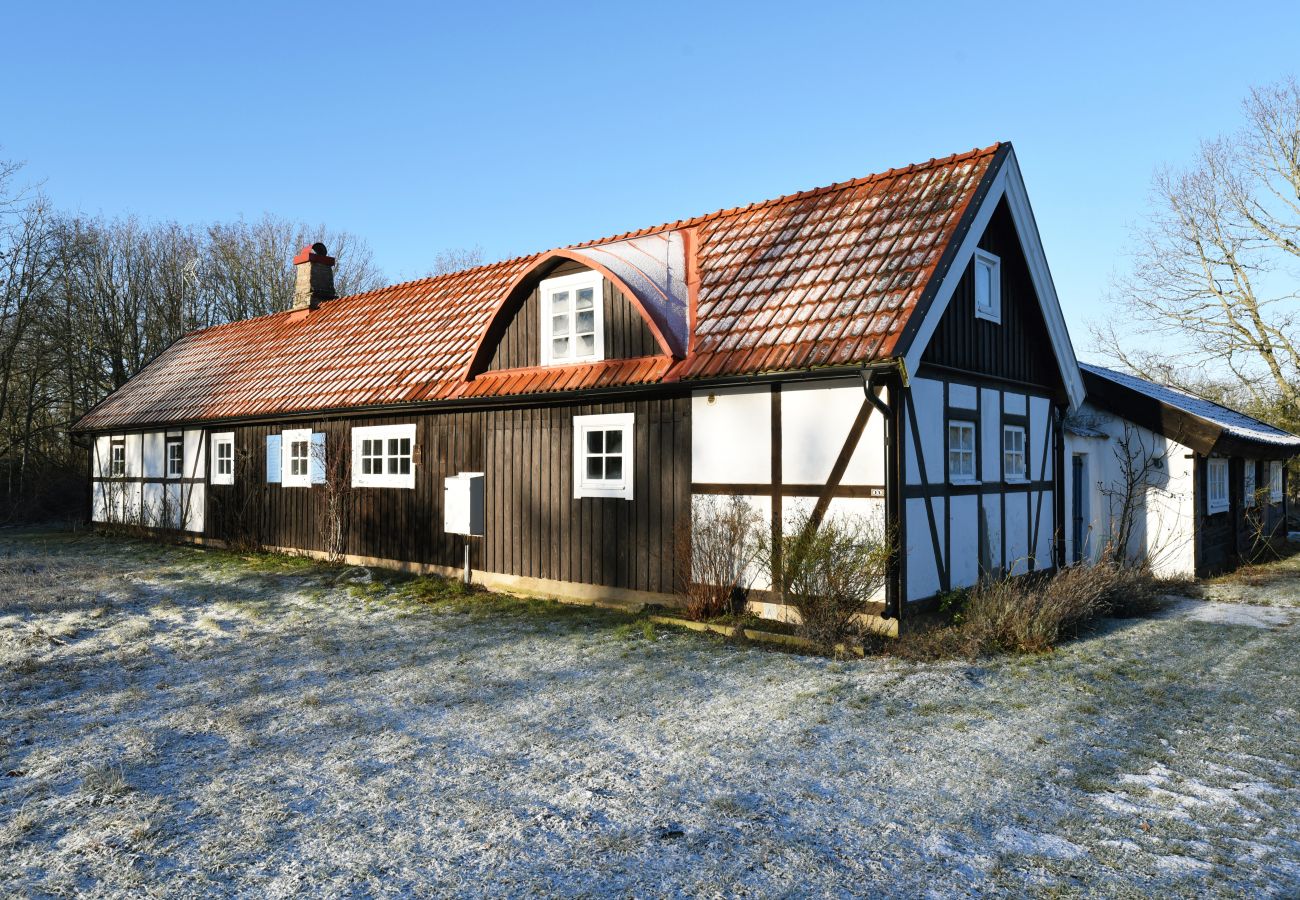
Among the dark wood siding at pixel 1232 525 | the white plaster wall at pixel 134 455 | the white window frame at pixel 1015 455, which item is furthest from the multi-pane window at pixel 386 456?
the dark wood siding at pixel 1232 525

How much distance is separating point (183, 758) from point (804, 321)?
7053 mm

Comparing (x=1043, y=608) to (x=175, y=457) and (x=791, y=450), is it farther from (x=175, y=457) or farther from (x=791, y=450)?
(x=175, y=457)

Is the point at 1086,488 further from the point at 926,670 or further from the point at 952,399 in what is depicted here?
the point at 926,670

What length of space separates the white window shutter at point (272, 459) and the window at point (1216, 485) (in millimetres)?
16504

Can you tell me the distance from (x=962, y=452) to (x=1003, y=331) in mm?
2186

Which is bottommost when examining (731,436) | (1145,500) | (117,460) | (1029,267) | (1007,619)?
(1007,619)

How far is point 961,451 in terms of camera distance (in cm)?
1035

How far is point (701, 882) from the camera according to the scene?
3.82 metres

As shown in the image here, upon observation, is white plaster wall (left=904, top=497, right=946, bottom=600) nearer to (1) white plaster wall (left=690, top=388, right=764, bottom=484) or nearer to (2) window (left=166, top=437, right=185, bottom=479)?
(1) white plaster wall (left=690, top=388, right=764, bottom=484)

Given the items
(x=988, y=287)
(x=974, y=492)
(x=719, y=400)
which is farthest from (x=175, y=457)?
(x=988, y=287)

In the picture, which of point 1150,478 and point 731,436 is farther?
point 1150,478

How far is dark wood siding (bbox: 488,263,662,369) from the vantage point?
1094 cm

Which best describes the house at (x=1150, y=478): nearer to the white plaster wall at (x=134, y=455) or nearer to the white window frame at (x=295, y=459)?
the white window frame at (x=295, y=459)

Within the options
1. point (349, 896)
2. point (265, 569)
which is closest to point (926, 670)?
point (349, 896)
